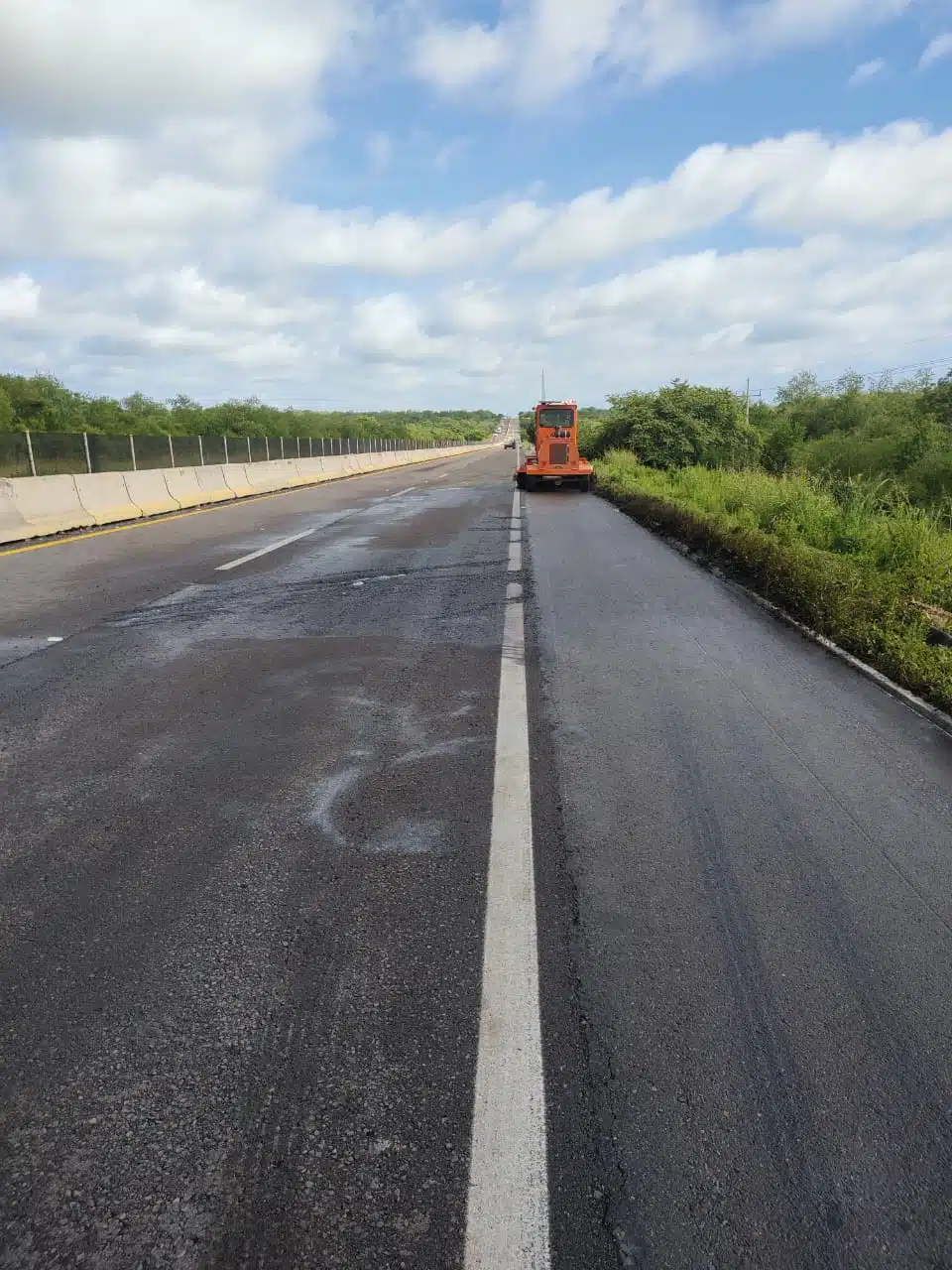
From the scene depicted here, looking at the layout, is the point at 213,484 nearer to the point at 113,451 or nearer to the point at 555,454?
the point at 113,451

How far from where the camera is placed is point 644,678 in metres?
6.21

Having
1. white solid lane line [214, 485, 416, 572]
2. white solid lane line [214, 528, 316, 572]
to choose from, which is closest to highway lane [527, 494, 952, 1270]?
white solid lane line [214, 528, 316, 572]

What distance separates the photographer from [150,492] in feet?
64.6

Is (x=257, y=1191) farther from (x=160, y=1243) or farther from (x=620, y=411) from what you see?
(x=620, y=411)

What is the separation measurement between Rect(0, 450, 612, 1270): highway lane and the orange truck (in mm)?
21986

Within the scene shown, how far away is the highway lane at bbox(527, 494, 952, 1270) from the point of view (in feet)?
6.48

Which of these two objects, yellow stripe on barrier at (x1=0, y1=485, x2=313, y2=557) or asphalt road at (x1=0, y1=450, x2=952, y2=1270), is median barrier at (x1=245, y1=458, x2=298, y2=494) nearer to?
yellow stripe on barrier at (x1=0, y1=485, x2=313, y2=557)

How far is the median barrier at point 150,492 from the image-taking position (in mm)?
18844

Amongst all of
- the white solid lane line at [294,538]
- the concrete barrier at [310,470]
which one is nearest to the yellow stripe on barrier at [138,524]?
the white solid lane line at [294,538]

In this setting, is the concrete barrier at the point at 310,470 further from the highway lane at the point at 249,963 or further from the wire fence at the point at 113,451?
the highway lane at the point at 249,963

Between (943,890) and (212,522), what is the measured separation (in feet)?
53.5

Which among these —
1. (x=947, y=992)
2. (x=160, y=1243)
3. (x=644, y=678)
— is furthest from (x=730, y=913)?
(x=644, y=678)

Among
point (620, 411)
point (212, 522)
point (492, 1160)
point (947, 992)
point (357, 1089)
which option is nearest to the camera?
point (492, 1160)

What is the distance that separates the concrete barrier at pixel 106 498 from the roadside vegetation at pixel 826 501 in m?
11.1
